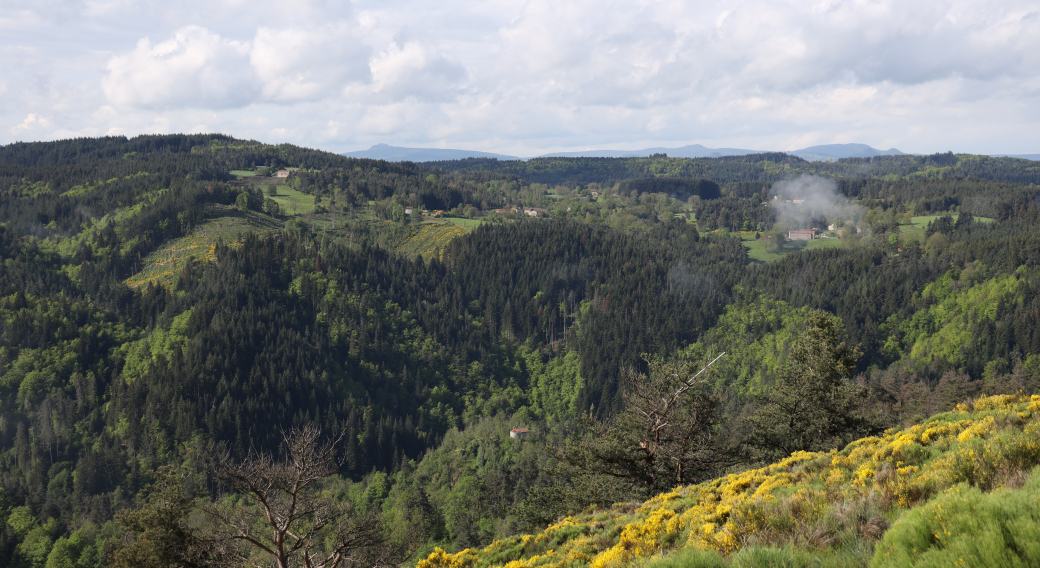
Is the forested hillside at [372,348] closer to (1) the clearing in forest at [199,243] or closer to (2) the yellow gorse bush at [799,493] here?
(1) the clearing in forest at [199,243]

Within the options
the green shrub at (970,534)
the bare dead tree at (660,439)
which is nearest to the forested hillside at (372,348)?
the bare dead tree at (660,439)

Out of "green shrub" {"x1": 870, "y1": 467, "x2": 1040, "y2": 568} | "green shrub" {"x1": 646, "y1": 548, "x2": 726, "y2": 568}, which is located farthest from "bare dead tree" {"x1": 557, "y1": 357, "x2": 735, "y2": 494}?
"green shrub" {"x1": 870, "y1": 467, "x2": 1040, "y2": 568}

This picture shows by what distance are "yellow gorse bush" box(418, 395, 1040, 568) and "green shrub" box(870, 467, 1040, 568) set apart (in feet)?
8.33

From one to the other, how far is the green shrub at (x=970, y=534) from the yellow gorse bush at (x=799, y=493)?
99.9 inches

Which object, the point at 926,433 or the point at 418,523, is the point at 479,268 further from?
the point at 926,433

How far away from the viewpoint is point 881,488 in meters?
12.5

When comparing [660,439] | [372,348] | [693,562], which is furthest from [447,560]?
[372,348]

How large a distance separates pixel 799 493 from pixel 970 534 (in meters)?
7.66

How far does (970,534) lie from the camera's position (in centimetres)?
721

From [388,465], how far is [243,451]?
31324mm

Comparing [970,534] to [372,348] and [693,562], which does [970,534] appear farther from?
[372,348]

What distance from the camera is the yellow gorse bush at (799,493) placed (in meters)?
11.2

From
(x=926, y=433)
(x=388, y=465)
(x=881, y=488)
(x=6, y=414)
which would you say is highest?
(x=881, y=488)

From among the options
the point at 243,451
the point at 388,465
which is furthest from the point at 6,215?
the point at 388,465
